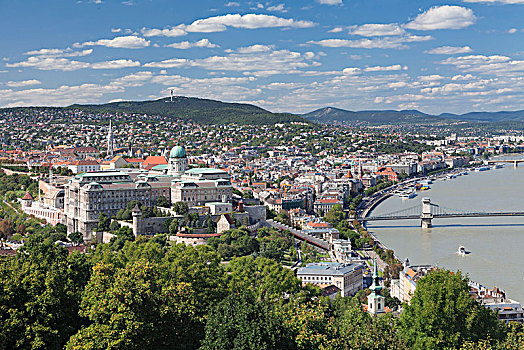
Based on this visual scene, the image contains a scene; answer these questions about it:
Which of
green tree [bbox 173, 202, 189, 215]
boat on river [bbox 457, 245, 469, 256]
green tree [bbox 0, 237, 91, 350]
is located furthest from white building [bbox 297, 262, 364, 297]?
green tree [bbox 0, 237, 91, 350]

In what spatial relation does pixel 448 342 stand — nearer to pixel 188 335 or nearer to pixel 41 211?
pixel 188 335

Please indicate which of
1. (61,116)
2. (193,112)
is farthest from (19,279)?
(193,112)

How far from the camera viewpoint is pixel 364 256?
20.6 m

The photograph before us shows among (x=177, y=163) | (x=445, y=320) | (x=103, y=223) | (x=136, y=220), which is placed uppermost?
(x=177, y=163)

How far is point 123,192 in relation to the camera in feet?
71.8

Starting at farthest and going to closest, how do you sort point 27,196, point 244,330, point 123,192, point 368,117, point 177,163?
1. point 368,117
2. point 27,196
3. point 177,163
4. point 123,192
5. point 244,330

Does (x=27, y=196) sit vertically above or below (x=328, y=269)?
above

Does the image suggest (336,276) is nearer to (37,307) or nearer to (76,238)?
(76,238)

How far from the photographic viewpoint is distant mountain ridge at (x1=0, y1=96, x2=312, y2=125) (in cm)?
7550

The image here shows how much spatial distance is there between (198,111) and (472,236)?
62019 millimetres

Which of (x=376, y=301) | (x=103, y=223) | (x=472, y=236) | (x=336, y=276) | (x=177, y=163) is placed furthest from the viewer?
(x=177, y=163)

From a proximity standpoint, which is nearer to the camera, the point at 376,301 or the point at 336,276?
the point at 376,301

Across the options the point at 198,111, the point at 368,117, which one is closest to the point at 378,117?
the point at 368,117

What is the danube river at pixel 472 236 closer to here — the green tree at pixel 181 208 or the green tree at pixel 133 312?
the green tree at pixel 181 208
